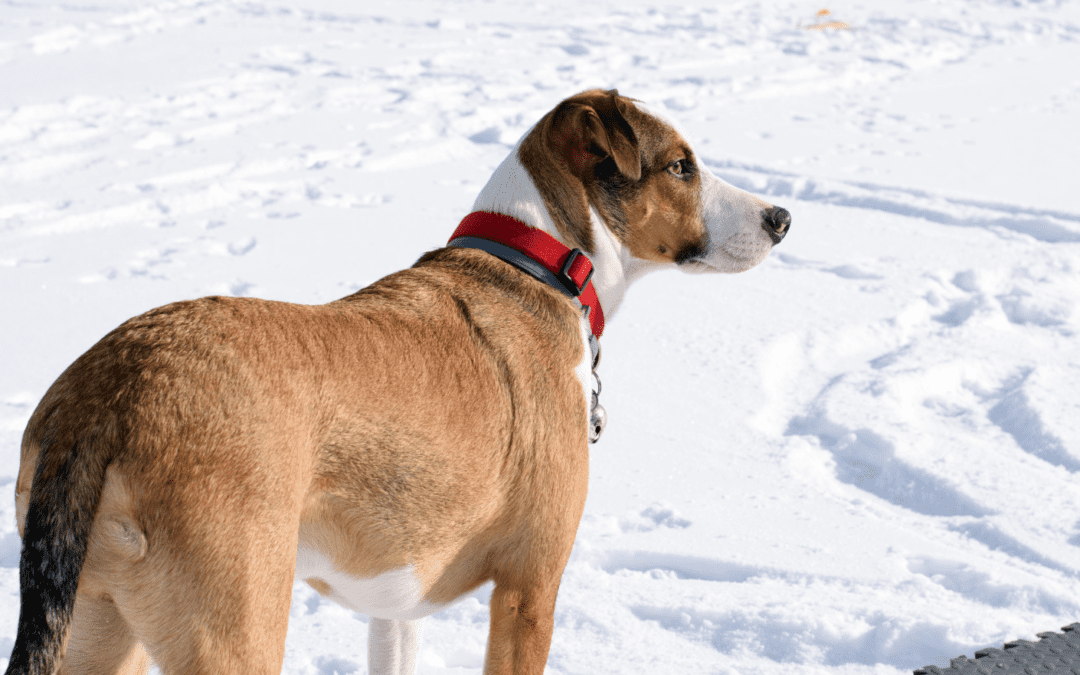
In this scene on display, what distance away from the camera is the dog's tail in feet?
5.08

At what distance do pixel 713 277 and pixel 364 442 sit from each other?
4472mm

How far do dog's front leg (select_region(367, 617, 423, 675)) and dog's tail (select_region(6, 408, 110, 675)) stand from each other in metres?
1.04

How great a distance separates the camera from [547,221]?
2541 mm

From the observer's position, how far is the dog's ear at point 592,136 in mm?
2504

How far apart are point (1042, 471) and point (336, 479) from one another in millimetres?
3325

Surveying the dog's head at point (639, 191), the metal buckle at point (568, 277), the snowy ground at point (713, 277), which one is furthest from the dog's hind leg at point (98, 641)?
the dog's head at point (639, 191)

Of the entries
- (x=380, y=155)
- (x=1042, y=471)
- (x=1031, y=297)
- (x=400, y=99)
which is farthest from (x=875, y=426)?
(x=400, y=99)

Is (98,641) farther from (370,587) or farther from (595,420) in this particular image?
(595,420)

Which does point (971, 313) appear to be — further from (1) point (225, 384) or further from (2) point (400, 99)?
(2) point (400, 99)

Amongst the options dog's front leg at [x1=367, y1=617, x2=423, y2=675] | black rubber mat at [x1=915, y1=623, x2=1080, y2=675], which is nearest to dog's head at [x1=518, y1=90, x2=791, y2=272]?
dog's front leg at [x1=367, y1=617, x2=423, y2=675]

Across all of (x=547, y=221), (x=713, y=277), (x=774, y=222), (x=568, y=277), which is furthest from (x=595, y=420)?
(x=713, y=277)

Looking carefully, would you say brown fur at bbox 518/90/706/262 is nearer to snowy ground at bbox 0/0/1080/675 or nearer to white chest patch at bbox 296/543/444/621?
white chest patch at bbox 296/543/444/621

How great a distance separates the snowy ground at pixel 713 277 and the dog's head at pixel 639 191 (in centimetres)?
129

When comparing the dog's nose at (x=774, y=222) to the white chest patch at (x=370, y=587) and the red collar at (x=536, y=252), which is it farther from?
the white chest patch at (x=370, y=587)
